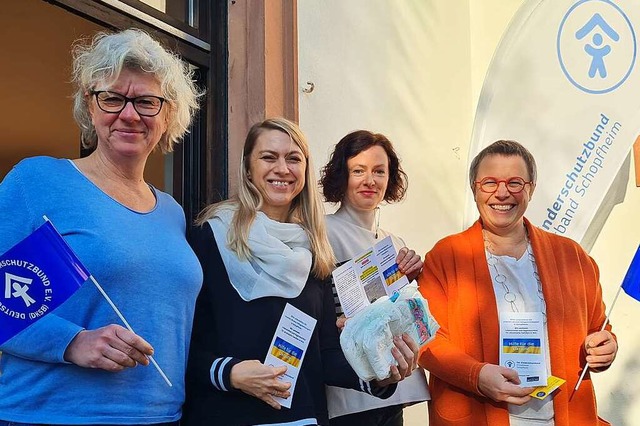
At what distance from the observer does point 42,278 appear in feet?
6.39

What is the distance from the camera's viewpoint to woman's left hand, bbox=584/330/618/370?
2.79 meters

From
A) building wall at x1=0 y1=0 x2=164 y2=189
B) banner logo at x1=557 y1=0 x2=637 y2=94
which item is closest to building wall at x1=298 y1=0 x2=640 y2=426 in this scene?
banner logo at x1=557 y1=0 x2=637 y2=94

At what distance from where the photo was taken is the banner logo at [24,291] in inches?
75.2

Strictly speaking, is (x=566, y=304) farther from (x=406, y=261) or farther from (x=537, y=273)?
(x=406, y=261)

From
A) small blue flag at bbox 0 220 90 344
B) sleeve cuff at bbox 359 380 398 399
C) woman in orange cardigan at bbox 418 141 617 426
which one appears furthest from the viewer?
woman in orange cardigan at bbox 418 141 617 426

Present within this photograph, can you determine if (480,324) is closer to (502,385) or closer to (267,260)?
(502,385)

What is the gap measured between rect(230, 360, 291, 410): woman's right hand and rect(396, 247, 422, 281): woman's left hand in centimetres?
71

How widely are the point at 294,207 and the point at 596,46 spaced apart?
252 cm

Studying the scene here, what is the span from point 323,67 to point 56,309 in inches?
→ 96.1

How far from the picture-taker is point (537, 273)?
2.89 metres

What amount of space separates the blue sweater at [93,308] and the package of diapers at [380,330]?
46 cm

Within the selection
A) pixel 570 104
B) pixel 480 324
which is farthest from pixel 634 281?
pixel 570 104

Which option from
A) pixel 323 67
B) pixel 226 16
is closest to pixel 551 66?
pixel 323 67

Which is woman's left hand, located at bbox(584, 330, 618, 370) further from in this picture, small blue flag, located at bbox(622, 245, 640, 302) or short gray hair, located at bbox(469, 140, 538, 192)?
short gray hair, located at bbox(469, 140, 538, 192)
